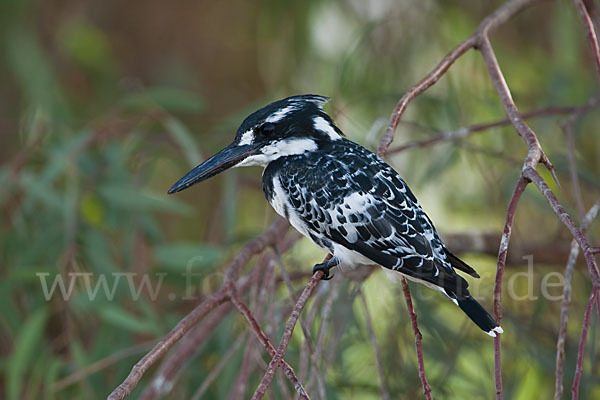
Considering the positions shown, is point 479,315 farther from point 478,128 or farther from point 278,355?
point 478,128

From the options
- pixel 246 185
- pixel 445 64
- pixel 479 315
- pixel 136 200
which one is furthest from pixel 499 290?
pixel 246 185

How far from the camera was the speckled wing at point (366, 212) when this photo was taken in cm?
139

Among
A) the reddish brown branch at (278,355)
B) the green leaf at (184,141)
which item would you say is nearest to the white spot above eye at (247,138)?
the reddish brown branch at (278,355)

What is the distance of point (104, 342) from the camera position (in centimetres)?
220

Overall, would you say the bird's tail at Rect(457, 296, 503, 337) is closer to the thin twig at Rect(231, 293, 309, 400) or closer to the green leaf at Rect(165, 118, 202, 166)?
the thin twig at Rect(231, 293, 309, 400)

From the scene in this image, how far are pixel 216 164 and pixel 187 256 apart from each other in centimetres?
67

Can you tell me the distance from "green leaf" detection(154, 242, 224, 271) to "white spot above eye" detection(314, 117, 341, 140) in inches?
24.4

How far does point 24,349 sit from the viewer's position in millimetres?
2080

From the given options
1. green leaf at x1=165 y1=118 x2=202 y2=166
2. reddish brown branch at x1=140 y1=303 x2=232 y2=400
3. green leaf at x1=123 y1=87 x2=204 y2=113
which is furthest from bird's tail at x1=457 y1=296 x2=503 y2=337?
green leaf at x1=123 y1=87 x2=204 y2=113

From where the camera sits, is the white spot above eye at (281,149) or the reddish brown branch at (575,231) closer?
the reddish brown branch at (575,231)

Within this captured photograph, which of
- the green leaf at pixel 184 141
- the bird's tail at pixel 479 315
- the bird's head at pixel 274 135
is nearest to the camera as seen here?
the bird's tail at pixel 479 315

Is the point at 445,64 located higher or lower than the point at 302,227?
higher

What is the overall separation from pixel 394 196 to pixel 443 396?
0.71 meters

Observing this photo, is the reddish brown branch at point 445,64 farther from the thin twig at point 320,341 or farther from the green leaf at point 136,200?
the green leaf at point 136,200
